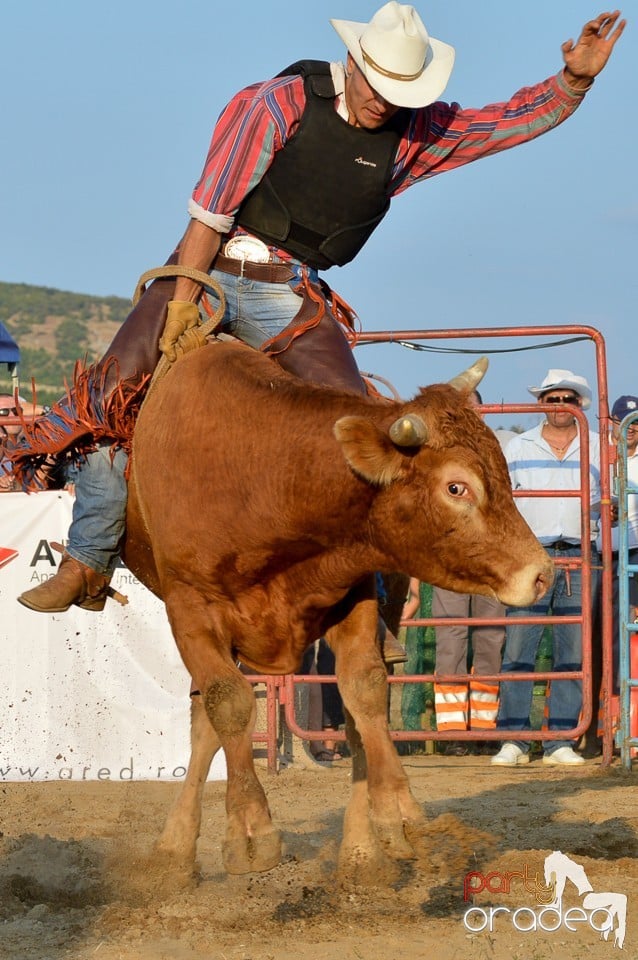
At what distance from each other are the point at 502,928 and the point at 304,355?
2.23 metres

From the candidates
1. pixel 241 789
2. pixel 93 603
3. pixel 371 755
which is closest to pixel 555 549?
pixel 93 603

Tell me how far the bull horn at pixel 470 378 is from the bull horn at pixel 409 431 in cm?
41

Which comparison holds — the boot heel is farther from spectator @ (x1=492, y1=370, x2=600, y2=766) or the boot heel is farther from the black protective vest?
spectator @ (x1=492, y1=370, x2=600, y2=766)

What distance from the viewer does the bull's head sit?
4289mm

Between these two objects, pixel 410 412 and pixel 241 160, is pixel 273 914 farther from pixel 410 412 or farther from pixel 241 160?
pixel 241 160

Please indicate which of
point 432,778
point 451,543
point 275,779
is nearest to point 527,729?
point 432,778

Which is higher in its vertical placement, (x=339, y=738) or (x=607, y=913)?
(x=339, y=738)

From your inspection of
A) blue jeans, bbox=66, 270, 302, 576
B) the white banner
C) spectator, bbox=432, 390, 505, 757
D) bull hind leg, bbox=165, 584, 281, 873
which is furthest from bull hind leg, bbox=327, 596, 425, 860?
spectator, bbox=432, 390, 505, 757

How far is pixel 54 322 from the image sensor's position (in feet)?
281

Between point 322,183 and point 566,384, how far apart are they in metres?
4.55

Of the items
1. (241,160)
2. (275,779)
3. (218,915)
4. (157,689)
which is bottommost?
(218,915)

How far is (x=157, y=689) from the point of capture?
902 cm

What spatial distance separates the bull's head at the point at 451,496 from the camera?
4.29 metres

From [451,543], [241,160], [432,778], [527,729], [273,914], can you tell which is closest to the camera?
[451,543]
